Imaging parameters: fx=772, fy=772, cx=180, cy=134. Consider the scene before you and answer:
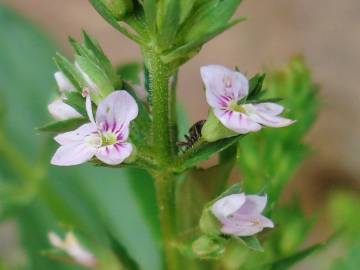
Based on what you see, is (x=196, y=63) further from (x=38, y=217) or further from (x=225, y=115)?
(x=225, y=115)

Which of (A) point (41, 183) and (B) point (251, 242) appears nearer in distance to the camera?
(B) point (251, 242)

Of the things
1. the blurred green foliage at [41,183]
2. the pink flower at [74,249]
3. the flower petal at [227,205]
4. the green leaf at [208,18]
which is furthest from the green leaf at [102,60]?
the blurred green foliage at [41,183]

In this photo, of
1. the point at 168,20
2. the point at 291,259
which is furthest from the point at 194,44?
the point at 291,259

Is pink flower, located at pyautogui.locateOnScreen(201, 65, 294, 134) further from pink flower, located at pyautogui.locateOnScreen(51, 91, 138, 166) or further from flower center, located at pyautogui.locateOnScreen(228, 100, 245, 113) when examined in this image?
pink flower, located at pyautogui.locateOnScreen(51, 91, 138, 166)

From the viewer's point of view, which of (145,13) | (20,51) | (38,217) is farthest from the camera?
(20,51)

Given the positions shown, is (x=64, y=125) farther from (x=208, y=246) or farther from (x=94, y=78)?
(x=208, y=246)

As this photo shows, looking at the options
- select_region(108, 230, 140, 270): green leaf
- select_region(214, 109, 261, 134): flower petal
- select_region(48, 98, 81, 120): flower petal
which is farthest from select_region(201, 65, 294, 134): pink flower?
select_region(108, 230, 140, 270): green leaf

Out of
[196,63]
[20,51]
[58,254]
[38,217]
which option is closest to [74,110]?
[58,254]
